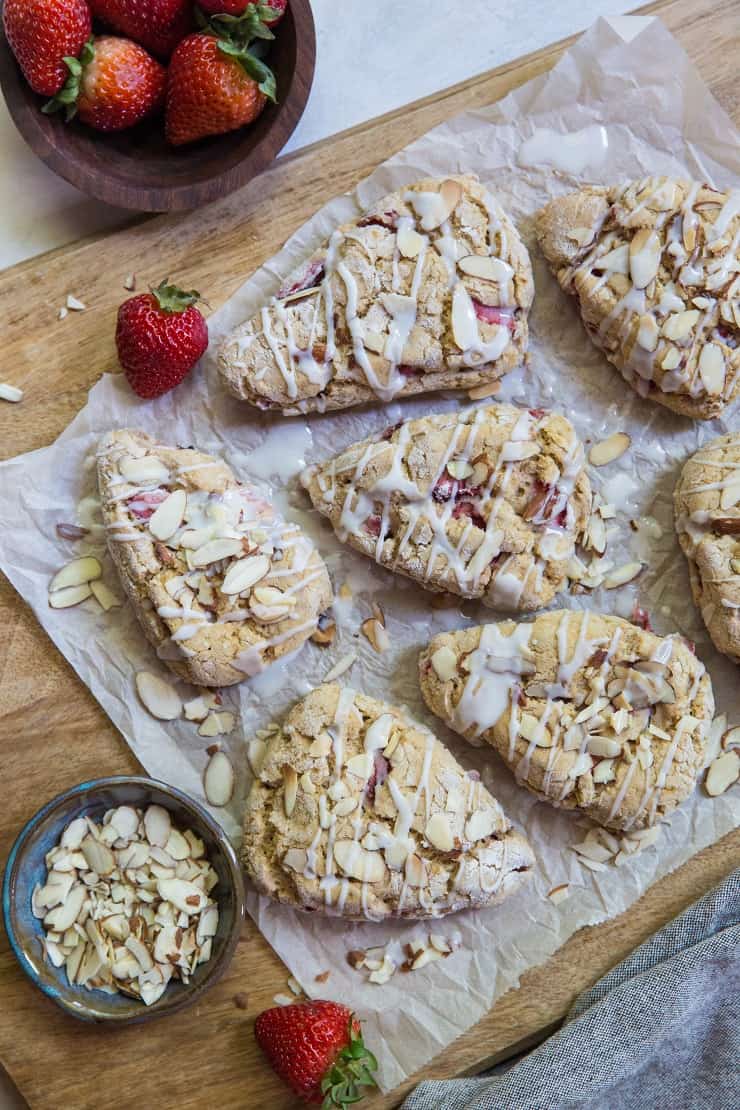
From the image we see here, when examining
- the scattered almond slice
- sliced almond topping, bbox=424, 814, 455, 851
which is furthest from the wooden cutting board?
sliced almond topping, bbox=424, 814, 455, 851

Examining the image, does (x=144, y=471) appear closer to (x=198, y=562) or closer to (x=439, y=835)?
(x=198, y=562)

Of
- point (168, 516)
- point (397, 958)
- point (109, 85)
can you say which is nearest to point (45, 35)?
point (109, 85)

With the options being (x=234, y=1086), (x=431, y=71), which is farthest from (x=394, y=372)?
(x=234, y=1086)

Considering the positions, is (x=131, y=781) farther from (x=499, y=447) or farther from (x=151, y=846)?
(x=499, y=447)

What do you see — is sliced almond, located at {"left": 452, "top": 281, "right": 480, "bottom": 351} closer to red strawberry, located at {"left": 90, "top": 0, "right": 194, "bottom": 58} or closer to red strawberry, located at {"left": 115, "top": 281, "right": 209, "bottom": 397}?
red strawberry, located at {"left": 115, "top": 281, "right": 209, "bottom": 397}

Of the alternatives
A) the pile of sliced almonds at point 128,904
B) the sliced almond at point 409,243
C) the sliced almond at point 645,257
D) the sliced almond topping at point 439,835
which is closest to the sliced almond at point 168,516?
the pile of sliced almonds at point 128,904

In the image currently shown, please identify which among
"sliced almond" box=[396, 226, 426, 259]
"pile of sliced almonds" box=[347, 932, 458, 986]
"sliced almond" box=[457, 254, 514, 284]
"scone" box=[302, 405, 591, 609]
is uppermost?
"sliced almond" box=[396, 226, 426, 259]
